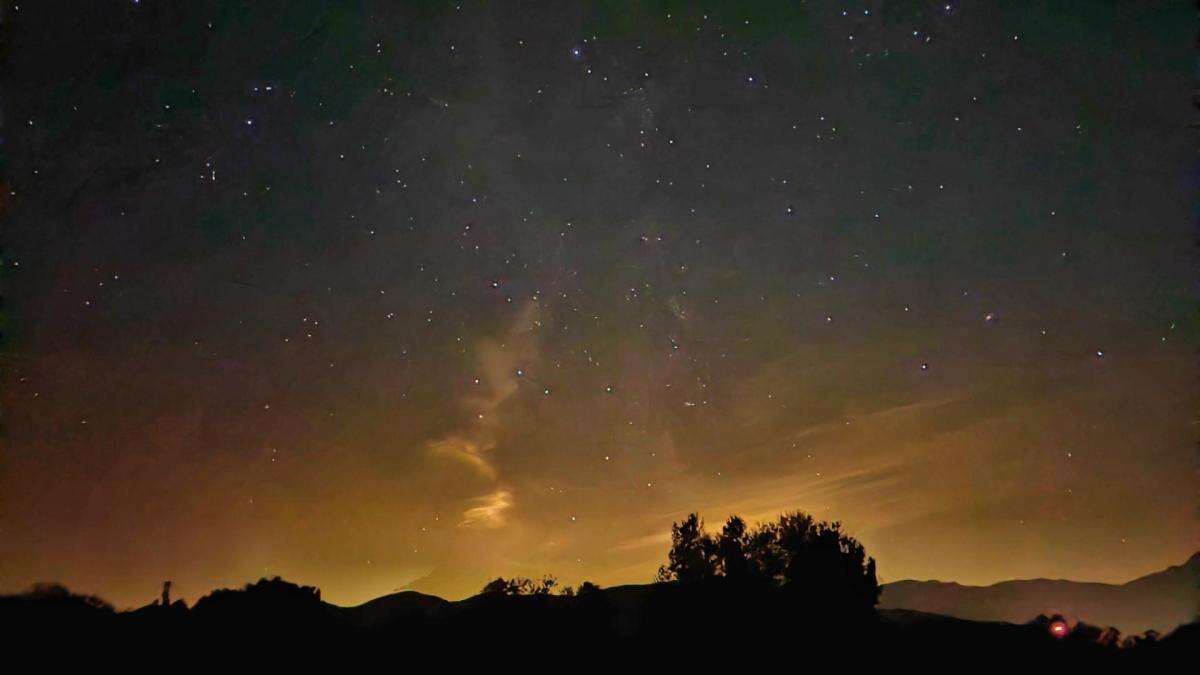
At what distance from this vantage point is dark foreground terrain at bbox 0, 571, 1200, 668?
2203 cm

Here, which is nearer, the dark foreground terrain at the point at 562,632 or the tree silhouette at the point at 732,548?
the dark foreground terrain at the point at 562,632

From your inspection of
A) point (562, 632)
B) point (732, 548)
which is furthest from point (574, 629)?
point (732, 548)

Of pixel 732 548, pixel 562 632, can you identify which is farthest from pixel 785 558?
pixel 562 632

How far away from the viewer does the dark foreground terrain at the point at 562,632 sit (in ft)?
72.3

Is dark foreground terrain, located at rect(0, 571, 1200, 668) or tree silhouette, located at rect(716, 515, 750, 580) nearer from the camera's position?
dark foreground terrain, located at rect(0, 571, 1200, 668)

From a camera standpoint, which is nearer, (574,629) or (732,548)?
(574,629)

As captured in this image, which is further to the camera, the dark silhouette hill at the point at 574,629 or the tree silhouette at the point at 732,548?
the tree silhouette at the point at 732,548

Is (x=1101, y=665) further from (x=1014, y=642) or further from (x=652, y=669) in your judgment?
(x=652, y=669)

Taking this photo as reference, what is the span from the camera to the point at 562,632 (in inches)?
985

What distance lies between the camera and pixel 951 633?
90.9 feet

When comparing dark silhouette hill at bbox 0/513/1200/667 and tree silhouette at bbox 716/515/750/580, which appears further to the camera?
tree silhouette at bbox 716/515/750/580

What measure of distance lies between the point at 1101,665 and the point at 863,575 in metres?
12.4

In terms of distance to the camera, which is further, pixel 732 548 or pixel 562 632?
pixel 732 548

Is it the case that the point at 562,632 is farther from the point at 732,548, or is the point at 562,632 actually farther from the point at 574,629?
the point at 732,548
